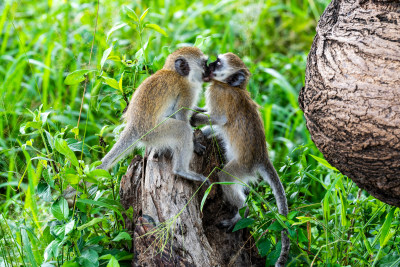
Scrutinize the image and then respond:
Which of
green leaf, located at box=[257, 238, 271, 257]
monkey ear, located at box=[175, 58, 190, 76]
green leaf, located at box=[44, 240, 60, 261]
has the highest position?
monkey ear, located at box=[175, 58, 190, 76]

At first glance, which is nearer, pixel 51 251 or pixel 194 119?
pixel 51 251

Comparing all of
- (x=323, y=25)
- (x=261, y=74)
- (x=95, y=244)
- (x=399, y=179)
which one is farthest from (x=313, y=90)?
(x=261, y=74)

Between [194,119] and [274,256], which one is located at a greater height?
[194,119]

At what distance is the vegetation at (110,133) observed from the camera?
388 centimetres

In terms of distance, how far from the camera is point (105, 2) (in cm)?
801

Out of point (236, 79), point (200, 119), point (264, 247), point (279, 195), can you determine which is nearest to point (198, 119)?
point (200, 119)

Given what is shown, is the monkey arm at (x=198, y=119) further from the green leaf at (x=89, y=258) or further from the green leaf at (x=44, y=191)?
the green leaf at (x=89, y=258)

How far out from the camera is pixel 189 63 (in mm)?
4891

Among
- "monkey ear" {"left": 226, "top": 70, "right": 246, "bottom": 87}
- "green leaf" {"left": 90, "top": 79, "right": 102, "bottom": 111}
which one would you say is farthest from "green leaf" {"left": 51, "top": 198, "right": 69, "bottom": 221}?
"monkey ear" {"left": 226, "top": 70, "right": 246, "bottom": 87}

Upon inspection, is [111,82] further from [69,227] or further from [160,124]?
[69,227]

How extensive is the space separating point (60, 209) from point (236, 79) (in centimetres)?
221

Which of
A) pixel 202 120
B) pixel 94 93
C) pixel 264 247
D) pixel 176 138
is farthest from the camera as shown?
pixel 202 120

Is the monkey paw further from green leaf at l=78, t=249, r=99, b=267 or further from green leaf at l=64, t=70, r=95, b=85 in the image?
green leaf at l=78, t=249, r=99, b=267

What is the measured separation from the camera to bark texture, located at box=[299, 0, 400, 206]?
3178mm
